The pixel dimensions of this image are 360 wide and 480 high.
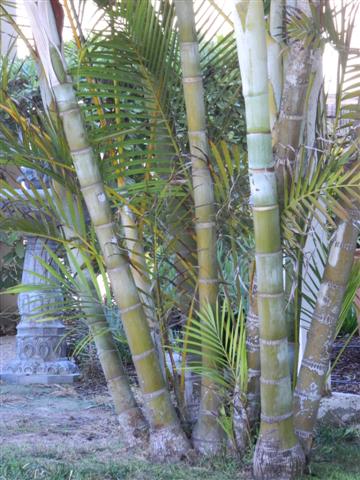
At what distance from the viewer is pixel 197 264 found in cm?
355

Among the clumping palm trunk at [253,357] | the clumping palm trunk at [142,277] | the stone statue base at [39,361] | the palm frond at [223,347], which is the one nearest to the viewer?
the palm frond at [223,347]

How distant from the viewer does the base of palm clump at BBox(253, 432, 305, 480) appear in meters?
3.08

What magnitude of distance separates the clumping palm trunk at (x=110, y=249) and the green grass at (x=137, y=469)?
0.43 feet

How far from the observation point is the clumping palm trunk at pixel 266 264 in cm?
279

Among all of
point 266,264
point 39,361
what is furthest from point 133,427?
point 39,361

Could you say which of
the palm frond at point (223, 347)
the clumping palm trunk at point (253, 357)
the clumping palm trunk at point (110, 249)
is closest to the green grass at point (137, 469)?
the clumping palm trunk at point (110, 249)

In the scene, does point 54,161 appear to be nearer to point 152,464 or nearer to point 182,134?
point 182,134

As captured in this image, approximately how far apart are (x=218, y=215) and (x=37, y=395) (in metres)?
2.54

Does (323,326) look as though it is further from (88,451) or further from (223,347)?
(88,451)

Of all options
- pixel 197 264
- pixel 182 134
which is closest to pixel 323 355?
pixel 197 264

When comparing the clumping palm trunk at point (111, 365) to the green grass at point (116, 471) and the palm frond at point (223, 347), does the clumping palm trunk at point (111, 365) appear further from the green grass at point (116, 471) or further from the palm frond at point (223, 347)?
the palm frond at point (223, 347)

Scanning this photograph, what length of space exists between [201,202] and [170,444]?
Answer: 1.04 m

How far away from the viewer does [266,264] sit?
2924mm

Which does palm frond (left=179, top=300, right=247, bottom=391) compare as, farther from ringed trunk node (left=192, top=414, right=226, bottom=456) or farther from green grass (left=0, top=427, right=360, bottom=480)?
green grass (left=0, top=427, right=360, bottom=480)
